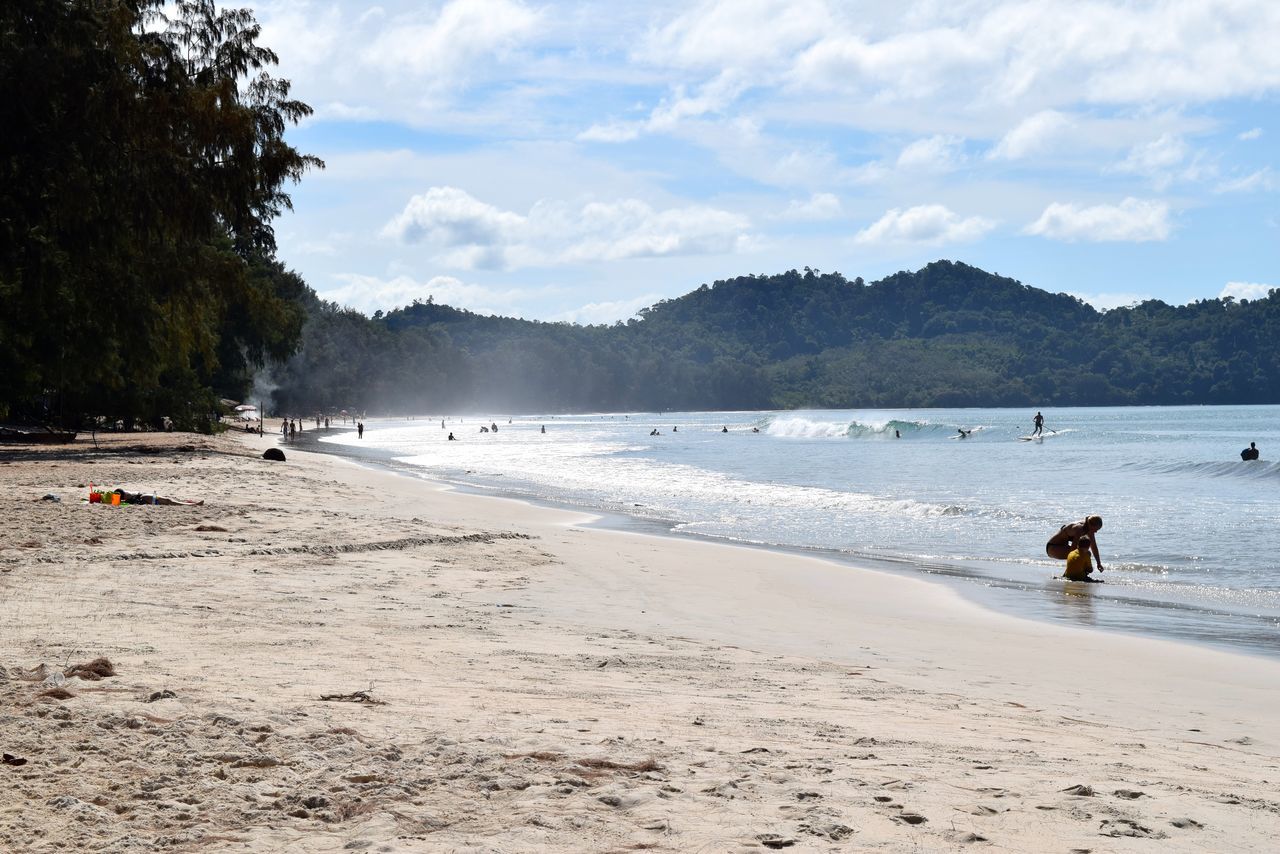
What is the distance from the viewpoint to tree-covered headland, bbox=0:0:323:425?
18.9m

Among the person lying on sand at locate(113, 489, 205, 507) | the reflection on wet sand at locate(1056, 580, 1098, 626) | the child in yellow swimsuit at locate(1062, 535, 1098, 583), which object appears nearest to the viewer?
the reflection on wet sand at locate(1056, 580, 1098, 626)

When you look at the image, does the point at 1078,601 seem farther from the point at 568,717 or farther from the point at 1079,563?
the point at 568,717

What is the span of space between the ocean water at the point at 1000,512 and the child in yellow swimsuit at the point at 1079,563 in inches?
13.2

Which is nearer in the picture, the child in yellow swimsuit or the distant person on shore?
the child in yellow swimsuit

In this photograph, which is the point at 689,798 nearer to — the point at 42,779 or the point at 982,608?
the point at 42,779

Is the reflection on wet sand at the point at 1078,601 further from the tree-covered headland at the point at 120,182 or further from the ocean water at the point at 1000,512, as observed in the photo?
the tree-covered headland at the point at 120,182

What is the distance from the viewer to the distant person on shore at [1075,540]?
13977 mm

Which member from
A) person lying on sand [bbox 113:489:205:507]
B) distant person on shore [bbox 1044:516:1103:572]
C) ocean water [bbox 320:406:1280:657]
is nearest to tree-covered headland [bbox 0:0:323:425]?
person lying on sand [bbox 113:489:205:507]

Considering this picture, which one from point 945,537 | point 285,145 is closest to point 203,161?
point 285,145

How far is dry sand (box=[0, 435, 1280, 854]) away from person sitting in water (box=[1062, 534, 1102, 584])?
2646 mm

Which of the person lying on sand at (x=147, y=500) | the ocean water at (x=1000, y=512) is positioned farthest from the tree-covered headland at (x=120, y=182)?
the ocean water at (x=1000, y=512)

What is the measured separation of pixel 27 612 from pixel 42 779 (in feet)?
12.9

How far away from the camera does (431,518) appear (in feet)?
57.6

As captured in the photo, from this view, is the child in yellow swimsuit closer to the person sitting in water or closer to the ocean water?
the person sitting in water
